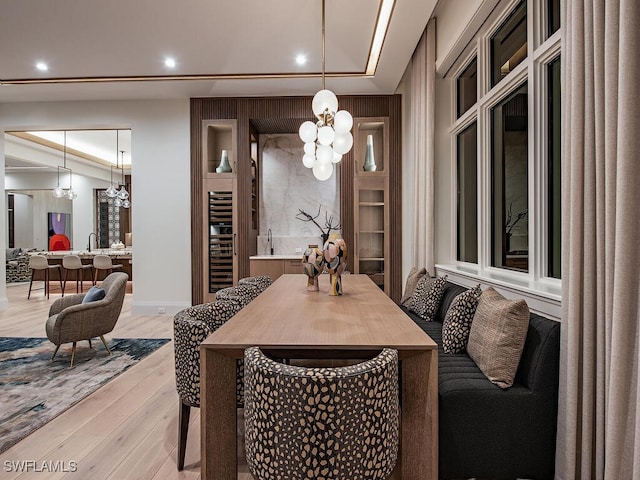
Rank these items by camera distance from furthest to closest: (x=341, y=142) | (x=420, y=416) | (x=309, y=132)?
(x=309, y=132) → (x=341, y=142) → (x=420, y=416)

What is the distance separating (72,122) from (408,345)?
5914 mm

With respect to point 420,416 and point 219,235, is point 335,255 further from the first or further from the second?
point 219,235

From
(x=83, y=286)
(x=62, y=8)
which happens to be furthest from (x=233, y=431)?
(x=83, y=286)

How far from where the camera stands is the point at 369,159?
17.1 ft

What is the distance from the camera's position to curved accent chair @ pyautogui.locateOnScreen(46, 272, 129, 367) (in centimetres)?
326

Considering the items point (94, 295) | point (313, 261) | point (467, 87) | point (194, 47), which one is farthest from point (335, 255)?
point (194, 47)

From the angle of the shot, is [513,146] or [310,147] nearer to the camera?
[513,146]

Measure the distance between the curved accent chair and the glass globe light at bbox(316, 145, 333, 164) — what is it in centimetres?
220

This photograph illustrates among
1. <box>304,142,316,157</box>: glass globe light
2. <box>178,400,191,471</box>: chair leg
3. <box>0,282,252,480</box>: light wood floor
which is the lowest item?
<box>0,282,252,480</box>: light wood floor

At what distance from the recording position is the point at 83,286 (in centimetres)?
859

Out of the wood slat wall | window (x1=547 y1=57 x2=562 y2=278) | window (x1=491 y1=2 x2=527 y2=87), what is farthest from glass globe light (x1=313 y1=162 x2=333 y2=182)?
the wood slat wall

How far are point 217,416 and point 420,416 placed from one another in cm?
80

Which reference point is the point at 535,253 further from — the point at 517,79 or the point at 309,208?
the point at 309,208
